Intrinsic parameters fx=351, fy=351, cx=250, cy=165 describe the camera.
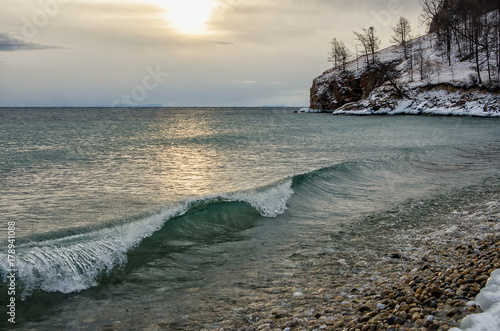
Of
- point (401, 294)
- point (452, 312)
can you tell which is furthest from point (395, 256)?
point (452, 312)

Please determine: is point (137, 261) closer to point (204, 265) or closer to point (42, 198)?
point (204, 265)

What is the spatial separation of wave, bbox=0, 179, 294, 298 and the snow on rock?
235 inches

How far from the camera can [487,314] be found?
3635 mm

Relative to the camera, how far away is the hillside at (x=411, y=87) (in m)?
60.0

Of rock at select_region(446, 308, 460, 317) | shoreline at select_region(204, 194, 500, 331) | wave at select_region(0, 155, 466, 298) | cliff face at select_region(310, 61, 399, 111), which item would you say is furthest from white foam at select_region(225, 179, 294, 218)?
cliff face at select_region(310, 61, 399, 111)

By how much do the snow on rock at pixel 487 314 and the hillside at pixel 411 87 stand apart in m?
59.7

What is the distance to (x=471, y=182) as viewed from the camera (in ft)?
45.6

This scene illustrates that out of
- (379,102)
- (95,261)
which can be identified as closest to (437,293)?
(95,261)

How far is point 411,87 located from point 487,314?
7837 centimetres

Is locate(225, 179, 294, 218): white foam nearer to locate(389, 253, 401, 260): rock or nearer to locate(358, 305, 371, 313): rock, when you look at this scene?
locate(389, 253, 401, 260): rock

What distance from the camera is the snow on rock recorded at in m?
3.47

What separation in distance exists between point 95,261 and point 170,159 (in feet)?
50.0

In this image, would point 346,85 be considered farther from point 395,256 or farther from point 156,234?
point 395,256

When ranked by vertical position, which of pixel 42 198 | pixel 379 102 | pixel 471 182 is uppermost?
pixel 379 102
